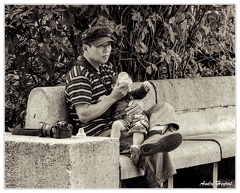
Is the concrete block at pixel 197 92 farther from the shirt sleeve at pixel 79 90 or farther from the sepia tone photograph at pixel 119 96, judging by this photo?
the shirt sleeve at pixel 79 90

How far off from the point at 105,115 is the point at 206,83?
2.30 metres

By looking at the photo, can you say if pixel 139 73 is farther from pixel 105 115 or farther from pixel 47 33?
pixel 105 115

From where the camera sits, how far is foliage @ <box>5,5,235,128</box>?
792 centimetres

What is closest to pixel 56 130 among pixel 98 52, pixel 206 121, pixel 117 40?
pixel 98 52

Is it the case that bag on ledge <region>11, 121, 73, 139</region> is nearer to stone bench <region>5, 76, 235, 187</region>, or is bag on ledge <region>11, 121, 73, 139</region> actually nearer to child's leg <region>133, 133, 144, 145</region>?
stone bench <region>5, 76, 235, 187</region>

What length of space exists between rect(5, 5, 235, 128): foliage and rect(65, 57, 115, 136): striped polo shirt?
0.94 metres

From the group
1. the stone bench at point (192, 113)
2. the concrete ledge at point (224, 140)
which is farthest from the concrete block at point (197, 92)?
the concrete ledge at point (224, 140)

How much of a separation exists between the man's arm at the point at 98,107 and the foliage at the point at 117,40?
1.22 meters

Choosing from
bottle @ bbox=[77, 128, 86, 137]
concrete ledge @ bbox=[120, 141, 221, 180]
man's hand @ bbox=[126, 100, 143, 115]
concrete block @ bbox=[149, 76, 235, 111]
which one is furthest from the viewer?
concrete block @ bbox=[149, 76, 235, 111]

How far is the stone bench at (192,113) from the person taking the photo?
22.3 feet

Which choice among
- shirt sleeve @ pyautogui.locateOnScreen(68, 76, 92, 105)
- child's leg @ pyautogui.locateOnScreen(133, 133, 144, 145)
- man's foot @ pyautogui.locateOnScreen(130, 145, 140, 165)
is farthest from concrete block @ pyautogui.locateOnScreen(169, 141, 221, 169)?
shirt sleeve @ pyautogui.locateOnScreen(68, 76, 92, 105)

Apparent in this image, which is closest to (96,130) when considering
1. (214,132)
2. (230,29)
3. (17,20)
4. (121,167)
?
(121,167)

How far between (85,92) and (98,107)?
172 millimetres

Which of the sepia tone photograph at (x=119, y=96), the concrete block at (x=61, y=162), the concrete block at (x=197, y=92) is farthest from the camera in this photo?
the concrete block at (x=197, y=92)
